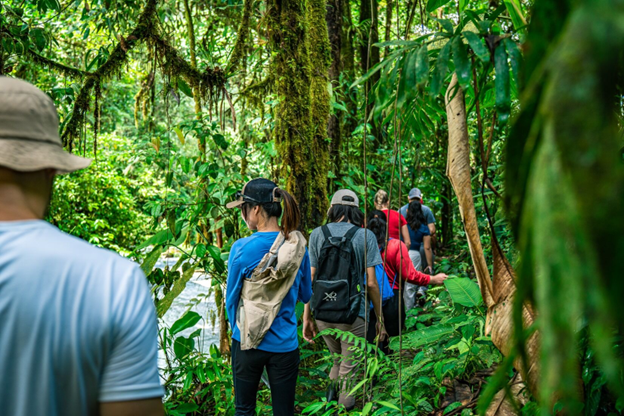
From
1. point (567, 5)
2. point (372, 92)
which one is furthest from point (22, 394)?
point (372, 92)

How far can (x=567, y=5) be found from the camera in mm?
644

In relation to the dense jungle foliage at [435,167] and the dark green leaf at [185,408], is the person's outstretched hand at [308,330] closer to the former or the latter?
the dense jungle foliage at [435,167]

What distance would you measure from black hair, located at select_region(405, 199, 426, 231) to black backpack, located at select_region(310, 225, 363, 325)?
11.7ft

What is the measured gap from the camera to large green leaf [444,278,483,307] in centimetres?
327

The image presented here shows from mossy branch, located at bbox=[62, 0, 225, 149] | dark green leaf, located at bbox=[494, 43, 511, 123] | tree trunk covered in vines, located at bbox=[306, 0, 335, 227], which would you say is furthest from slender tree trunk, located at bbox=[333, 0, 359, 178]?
dark green leaf, located at bbox=[494, 43, 511, 123]

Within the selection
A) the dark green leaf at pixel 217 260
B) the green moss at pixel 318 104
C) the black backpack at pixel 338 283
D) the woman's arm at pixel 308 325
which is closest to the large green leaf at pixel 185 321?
the dark green leaf at pixel 217 260

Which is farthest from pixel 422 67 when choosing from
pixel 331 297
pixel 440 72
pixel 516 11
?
pixel 331 297

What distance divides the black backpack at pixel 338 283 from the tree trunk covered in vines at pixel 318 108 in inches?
29.1

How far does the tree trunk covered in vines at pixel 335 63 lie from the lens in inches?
233

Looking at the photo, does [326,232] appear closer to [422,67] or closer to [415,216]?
[422,67]

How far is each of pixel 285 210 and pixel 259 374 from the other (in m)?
1.01

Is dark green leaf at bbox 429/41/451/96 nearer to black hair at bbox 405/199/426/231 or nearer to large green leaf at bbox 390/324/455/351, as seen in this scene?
large green leaf at bbox 390/324/455/351

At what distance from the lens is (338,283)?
3625 mm

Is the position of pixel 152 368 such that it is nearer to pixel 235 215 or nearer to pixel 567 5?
pixel 567 5
